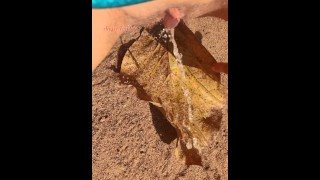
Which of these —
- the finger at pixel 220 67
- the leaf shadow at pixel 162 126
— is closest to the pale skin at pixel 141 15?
the finger at pixel 220 67

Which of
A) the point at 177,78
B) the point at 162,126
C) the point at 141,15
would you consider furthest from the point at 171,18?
the point at 162,126

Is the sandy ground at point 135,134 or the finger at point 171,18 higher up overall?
the finger at point 171,18

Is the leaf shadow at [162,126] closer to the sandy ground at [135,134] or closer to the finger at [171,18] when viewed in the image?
the sandy ground at [135,134]

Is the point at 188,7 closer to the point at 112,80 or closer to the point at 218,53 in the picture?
the point at 218,53

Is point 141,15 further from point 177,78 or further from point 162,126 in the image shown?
point 162,126

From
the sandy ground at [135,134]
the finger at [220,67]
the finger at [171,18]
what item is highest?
the finger at [171,18]

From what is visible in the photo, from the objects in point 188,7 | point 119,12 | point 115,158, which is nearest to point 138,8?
point 119,12
